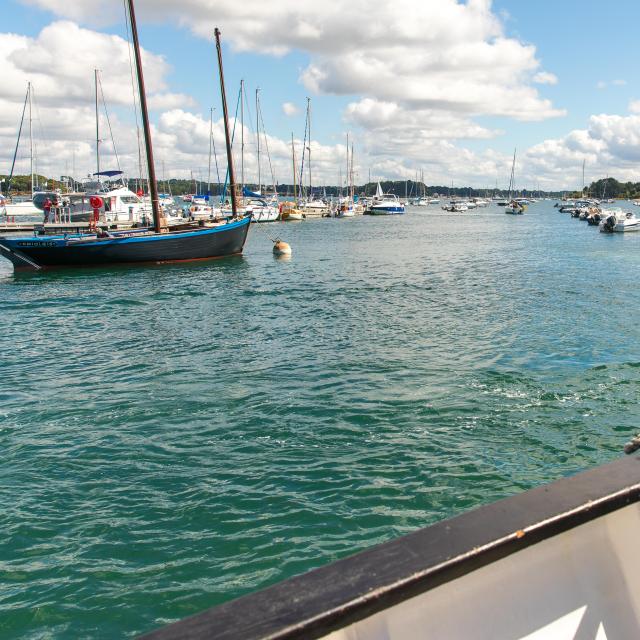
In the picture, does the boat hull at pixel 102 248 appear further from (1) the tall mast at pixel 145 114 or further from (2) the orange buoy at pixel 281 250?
(2) the orange buoy at pixel 281 250

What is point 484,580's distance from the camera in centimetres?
221

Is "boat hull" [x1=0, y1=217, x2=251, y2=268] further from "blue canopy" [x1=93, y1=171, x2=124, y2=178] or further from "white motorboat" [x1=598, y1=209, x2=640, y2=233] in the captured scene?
"white motorboat" [x1=598, y1=209, x2=640, y2=233]

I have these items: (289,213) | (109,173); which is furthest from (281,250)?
(289,213)

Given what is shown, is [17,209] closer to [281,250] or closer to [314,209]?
[314,209]

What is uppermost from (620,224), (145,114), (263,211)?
(145,114)

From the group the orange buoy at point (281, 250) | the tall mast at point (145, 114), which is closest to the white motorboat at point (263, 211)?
the orange buoy at point (281, 250)

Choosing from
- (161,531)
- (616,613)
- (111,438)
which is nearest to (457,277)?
(111,438)

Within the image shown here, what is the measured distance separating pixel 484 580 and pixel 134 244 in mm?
33536

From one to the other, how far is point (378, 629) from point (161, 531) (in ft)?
17.7

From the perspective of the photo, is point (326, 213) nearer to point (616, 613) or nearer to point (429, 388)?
point (429, 388)

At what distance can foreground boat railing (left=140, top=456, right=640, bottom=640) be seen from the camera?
183cm

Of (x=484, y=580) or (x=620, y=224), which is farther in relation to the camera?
(x=620, y=224)

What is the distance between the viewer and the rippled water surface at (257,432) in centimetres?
629

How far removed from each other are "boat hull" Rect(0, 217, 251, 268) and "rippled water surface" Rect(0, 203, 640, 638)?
1138cm
